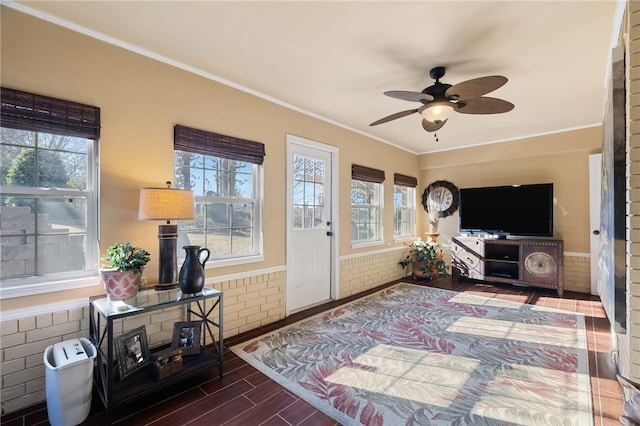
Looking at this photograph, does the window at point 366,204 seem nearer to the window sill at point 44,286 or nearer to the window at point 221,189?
the window at point 221,189

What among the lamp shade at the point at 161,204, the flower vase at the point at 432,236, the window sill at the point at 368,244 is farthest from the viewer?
the flower vase at the point at 432,236

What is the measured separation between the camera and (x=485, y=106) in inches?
102

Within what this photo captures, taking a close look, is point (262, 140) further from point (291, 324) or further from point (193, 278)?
point (291, 324)

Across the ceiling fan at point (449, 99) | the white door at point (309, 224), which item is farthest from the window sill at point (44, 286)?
the ceiling fan at point (449, 99)

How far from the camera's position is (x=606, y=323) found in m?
3.31

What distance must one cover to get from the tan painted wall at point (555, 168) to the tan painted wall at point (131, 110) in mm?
4016

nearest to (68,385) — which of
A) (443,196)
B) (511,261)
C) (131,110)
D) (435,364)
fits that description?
(131,110)

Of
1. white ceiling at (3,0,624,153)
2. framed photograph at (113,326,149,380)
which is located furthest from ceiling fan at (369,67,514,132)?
framed photograph at (113,326,149,380)

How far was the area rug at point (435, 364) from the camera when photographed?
1917mm

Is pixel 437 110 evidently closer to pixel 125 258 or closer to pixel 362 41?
pixel 362 41

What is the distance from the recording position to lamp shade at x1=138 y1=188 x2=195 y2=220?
2.20 metres

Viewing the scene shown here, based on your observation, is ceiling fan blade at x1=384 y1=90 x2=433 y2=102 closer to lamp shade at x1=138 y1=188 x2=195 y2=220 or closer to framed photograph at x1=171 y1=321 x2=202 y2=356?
lamp shade at x1=138 y1=188 x2=195 y2=220

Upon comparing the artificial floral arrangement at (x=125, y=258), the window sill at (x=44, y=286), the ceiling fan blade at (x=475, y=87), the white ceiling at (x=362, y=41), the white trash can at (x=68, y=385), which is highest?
the white ceiling at (x=362, y=41)

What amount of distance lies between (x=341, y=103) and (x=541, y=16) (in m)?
1.99
